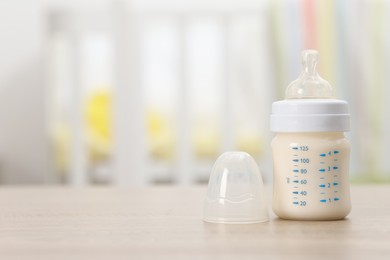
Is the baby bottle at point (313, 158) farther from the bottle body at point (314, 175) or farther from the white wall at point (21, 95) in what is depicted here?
the white wall at point (21, 95)

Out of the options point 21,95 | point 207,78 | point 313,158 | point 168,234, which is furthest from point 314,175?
point 21,95

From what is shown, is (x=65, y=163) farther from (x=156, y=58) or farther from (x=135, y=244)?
(x=135, y=244)

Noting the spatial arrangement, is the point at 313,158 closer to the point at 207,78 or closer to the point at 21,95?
the point at 207,78

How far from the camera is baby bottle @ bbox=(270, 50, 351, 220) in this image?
619mm

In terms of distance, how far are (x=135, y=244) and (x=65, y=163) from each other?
5.42ft

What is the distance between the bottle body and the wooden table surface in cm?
1

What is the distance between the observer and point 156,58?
2.06 meters

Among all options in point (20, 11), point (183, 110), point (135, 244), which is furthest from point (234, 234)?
point (20, 11)

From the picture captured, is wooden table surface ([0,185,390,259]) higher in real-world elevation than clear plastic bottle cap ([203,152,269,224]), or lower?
Answer: lower

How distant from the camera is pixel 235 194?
640mm

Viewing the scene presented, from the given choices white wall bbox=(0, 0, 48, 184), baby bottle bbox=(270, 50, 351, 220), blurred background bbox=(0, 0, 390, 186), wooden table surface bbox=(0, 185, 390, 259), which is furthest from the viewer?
white wall bbox=(0, 0, 48, 184)

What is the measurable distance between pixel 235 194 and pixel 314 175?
0.26 feet

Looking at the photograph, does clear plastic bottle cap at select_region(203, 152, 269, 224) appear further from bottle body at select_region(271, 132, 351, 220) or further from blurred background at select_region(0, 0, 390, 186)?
blurred background at select_region(0, 0, 390, 186)

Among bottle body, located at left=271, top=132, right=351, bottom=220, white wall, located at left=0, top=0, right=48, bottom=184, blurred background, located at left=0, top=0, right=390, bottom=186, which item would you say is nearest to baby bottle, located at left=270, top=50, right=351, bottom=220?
bottle body, located at left=271, top=132, right=351, bottom=220
